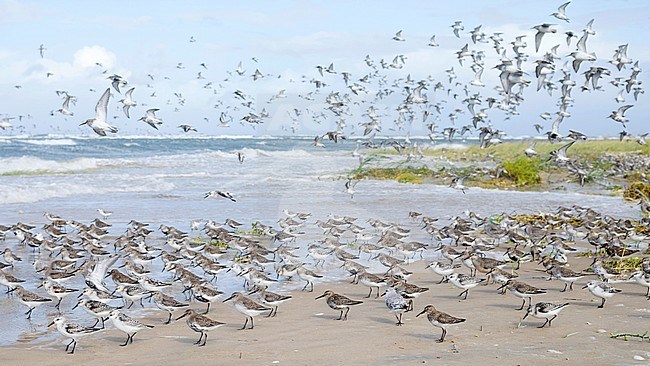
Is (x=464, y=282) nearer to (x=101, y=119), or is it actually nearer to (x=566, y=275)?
(x=566, y=275)

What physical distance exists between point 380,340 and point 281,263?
5.00m

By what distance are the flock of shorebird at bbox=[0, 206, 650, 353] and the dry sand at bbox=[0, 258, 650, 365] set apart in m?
0.19

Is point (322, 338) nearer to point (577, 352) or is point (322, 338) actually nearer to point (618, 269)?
point (577, 352)

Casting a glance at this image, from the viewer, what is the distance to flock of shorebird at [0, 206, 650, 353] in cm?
883

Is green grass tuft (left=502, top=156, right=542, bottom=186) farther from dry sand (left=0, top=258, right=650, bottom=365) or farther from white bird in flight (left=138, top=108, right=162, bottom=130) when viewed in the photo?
dry sand (left=0, top=258, right=650, bottom=365)

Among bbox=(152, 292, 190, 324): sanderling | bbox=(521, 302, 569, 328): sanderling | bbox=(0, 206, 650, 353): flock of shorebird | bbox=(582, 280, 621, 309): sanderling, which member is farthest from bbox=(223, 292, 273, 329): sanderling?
bbox=(582, 280, 621, 309): sanderling

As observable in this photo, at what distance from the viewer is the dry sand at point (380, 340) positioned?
22.9 feet

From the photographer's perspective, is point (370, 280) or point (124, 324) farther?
point (370, 280)

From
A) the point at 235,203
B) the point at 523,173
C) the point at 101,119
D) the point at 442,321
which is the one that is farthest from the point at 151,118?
the point at 523,173

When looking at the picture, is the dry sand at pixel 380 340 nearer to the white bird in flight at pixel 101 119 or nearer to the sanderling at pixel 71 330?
the sanderling at pixel 71 330

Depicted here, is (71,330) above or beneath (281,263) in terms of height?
above

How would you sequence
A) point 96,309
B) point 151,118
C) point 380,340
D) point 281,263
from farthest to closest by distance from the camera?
point 151,118
point 281,263
point 96,309
point 380,340

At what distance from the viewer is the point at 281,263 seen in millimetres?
12469

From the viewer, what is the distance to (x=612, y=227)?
44.9 feet
